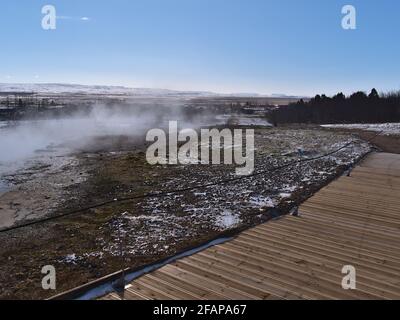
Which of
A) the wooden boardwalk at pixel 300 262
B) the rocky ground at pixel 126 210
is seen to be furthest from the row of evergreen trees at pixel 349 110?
the wooden boardwalk at pixel 300 262

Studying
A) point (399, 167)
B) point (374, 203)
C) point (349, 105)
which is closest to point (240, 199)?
point (374, 203)

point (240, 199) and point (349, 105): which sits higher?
point (349, 105)

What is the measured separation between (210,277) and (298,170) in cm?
1020

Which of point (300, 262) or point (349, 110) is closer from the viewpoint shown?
point (300, 262)

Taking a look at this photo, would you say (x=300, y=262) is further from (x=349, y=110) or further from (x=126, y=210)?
(x=349, y=110)

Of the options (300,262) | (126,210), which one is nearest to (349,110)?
(126,210)

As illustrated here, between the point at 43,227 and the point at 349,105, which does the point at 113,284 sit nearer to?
the point at 43,227

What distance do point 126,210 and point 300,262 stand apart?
19.4 feet

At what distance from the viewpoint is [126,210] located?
10.7 meters

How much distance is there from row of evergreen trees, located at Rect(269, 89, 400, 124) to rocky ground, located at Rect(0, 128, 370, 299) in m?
34.1

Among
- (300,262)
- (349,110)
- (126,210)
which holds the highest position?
(349,110)

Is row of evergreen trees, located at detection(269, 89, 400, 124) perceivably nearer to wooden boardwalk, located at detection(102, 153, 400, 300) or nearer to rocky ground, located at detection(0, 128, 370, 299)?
rocky ground, located at detection(0, 128, 370, 299)

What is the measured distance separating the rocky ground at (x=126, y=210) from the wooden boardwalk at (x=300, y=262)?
92cm
